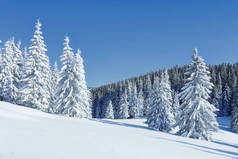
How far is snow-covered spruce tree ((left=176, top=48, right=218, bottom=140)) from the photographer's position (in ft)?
72.8

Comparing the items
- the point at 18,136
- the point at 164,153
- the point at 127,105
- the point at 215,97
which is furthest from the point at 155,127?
the point at 215,97

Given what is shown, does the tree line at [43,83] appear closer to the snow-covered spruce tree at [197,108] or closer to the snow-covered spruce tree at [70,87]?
the snow-covered spruce tree at [70,87]

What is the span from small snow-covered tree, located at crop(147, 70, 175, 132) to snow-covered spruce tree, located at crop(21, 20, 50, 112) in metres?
18.0

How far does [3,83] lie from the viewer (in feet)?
115

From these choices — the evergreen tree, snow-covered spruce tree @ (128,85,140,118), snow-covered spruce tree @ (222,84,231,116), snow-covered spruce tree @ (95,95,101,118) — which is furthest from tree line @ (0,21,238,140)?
snow-covered spruce tree @ (95,95,101,118)

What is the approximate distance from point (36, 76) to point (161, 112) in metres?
21.0

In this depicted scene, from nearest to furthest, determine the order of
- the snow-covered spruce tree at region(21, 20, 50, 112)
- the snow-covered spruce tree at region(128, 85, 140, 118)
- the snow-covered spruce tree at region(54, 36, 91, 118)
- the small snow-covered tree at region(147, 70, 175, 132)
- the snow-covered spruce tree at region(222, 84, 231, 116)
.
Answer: the snow-covered spruce tree at region(21, 20, 50, 112)
the snow-covered spruce tree at region(54, 36, 91, 118)
the small snow-covered tree at region(147, 70, 175, 132)
the snow-covered spruce tree at region(128, 85, 140, 118)
the snow-covered spruce tree at region(222, 84, 231, 116)

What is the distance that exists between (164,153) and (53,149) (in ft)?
14.5

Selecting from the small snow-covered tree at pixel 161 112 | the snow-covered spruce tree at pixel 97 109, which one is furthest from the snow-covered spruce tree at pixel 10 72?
the snow-covered spruce tree at pixel 97 109

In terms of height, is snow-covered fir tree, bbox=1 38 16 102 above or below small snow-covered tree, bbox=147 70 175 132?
above

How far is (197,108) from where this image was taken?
22.4 meters

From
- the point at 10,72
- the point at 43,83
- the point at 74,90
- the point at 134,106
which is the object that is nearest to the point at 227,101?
the point at 134,106

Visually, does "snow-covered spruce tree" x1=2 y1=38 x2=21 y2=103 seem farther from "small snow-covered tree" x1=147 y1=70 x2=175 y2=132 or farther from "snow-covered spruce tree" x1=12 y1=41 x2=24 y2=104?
"small snow-covered tree" x1=147 y1=70 x2=175 y2=132

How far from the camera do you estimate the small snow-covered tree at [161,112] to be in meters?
33.3
